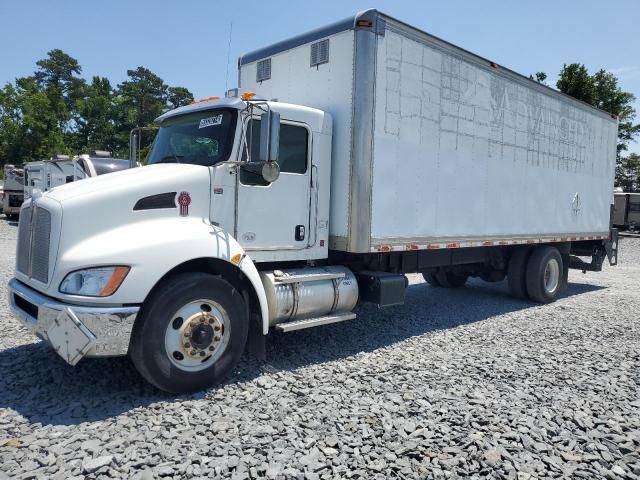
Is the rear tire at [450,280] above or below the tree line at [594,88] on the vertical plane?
below

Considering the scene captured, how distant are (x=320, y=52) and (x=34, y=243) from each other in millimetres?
3830

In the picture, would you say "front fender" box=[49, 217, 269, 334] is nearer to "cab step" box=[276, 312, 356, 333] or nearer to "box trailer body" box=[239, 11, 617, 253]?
"cab step" box=[276, 312, 356, 333]

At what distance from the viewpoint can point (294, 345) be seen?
6.09m

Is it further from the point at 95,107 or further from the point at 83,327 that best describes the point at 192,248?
the point at 95,107

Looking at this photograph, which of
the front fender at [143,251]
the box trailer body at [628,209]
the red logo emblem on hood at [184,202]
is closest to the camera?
the front fender at [143,251]

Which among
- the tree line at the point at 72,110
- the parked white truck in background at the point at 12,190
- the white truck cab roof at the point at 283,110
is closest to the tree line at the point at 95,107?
the tree line at the point at 72,110

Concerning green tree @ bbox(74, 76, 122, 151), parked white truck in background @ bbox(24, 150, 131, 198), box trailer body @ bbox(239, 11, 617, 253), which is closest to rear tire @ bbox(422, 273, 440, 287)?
box trailer body @ bbox(239, 11, 617, 253)

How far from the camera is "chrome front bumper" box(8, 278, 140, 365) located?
389 centimetres

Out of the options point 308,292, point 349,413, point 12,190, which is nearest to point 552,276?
point 308,292

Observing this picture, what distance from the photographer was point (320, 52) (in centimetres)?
602

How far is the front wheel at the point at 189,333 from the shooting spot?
420 cm

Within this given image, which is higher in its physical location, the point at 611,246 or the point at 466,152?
the point at 466,152

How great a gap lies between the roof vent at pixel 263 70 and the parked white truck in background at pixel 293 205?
0.04 meters

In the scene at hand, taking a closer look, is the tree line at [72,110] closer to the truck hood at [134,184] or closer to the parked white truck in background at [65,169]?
the parked white truck in background at [65,169]
